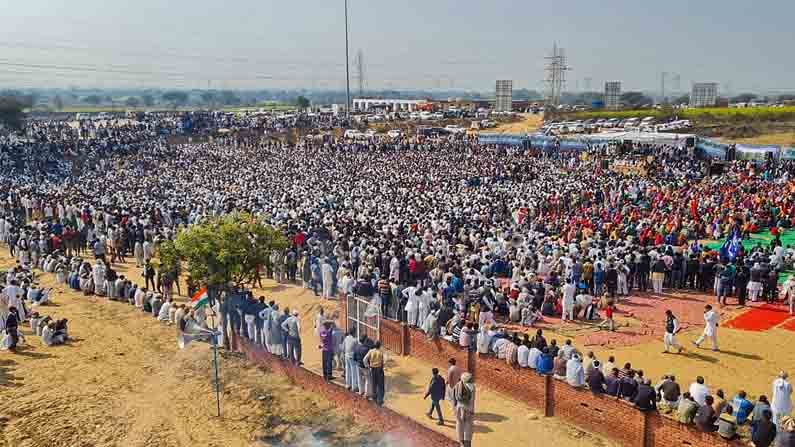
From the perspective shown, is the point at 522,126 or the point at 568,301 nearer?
the point at 568,301

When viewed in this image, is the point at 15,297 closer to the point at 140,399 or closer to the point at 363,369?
the point at 140,399

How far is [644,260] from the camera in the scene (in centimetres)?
1839

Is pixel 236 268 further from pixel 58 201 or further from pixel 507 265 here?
pixel 58 201

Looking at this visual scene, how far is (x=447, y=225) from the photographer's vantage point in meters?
23.5

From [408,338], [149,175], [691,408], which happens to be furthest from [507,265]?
[149,175]

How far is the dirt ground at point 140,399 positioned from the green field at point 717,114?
6006 cm

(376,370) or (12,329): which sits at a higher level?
(376,370)

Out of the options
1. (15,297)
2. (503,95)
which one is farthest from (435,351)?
(503,95)

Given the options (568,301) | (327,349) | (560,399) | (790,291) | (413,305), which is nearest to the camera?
(560,399)

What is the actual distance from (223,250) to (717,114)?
6225cm

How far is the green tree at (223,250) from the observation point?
1407 centimetres

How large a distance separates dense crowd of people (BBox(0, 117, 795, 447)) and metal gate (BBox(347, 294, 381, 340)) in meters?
0.54

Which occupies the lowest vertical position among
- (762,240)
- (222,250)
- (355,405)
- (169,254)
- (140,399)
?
(140,399)

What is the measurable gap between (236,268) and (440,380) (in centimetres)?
544
